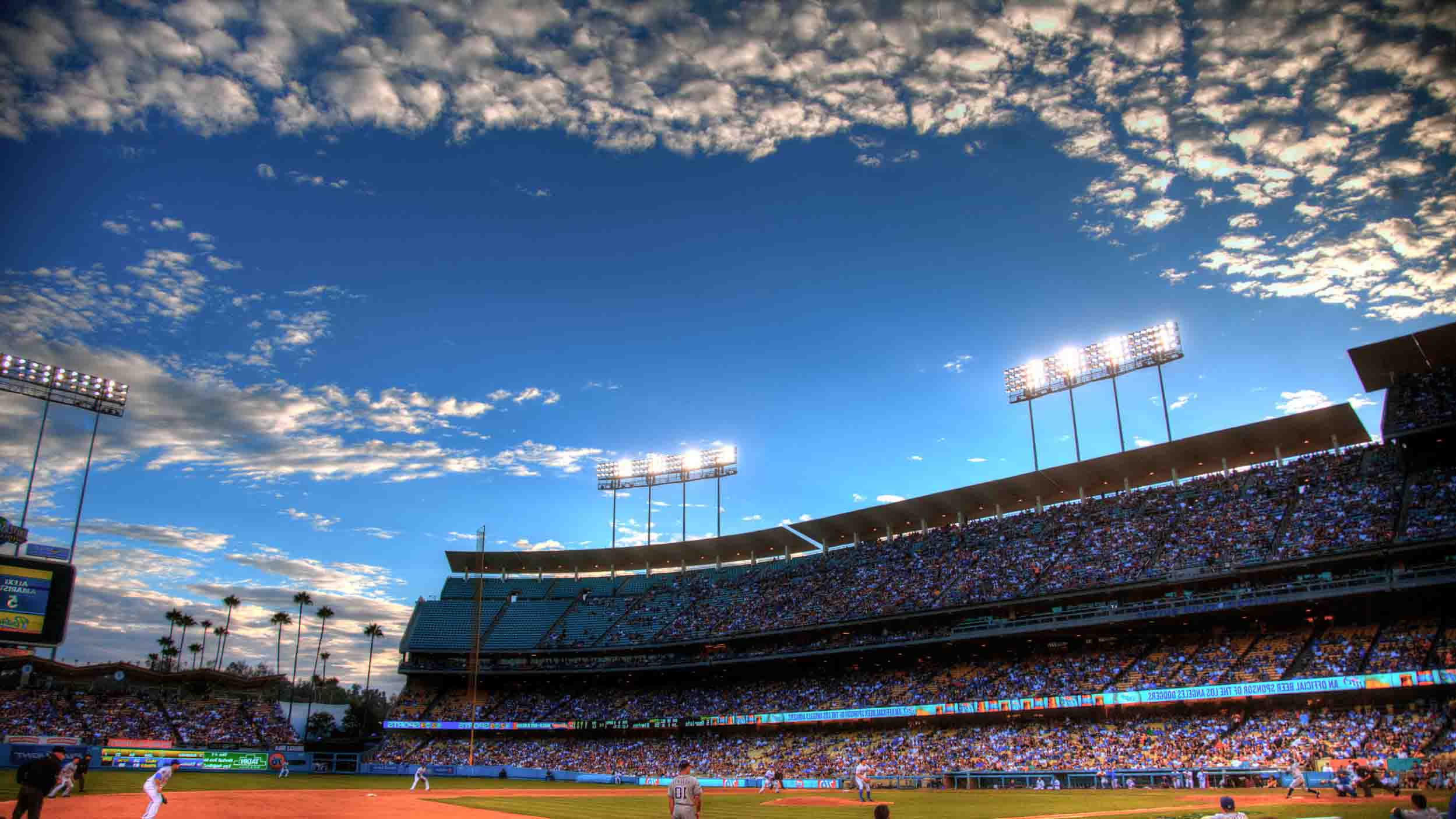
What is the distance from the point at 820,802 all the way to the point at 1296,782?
64.9 feet

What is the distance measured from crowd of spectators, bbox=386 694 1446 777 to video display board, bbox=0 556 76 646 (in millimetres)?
45442

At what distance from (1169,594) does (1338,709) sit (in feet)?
35.7

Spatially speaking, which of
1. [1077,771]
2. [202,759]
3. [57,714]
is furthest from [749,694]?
[57,714]

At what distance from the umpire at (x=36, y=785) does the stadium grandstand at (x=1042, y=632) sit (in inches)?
1733

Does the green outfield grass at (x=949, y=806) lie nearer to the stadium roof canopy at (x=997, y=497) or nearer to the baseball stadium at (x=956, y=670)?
the baseball stadium at (x=956, y=670)

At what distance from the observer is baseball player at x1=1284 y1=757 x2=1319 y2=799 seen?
1293 inches

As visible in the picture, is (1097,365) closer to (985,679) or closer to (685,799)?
(985,679)

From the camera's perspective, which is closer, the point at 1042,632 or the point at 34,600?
the point at 34,600

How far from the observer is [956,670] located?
6297 centimetres

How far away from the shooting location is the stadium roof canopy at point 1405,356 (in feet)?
172

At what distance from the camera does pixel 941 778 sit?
51062mm

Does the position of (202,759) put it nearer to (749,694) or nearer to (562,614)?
(562,614)

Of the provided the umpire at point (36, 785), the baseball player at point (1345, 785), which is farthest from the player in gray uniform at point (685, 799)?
the baseball player at point (1345, 785)

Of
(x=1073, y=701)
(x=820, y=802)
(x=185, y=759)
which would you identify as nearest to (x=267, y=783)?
(x=185, y=759)
